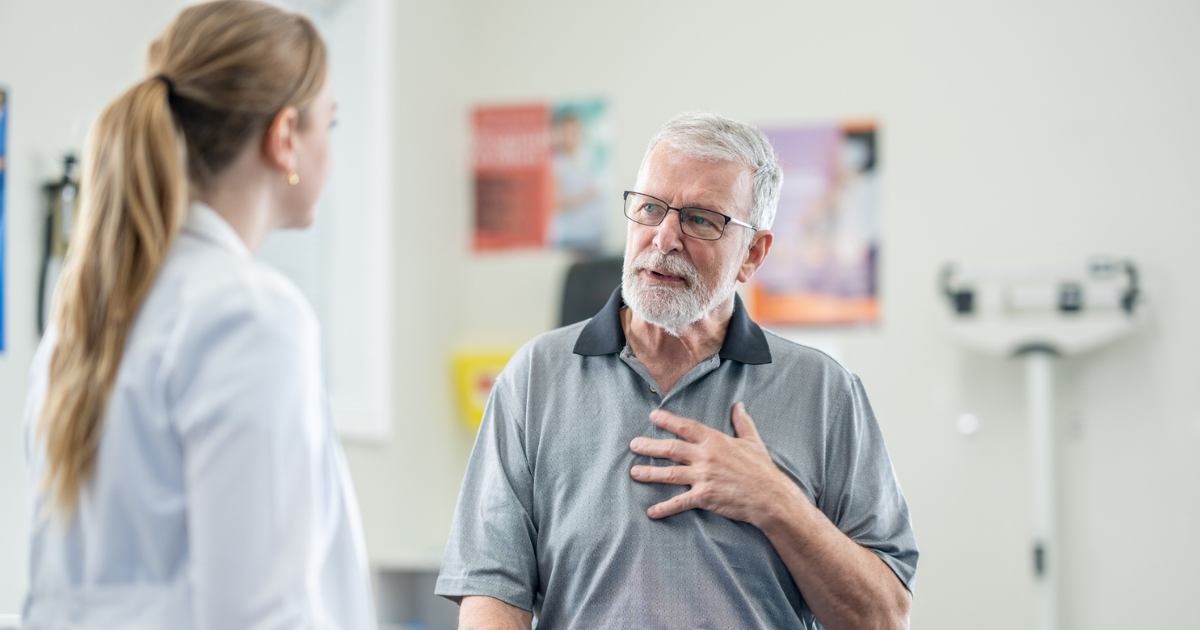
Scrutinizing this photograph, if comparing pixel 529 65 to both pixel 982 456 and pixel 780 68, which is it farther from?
pixel 982 456

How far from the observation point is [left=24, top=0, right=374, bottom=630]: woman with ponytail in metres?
0.84

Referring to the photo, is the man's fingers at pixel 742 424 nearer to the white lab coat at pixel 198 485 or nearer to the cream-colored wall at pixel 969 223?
the white lab coat at pixel 198 485

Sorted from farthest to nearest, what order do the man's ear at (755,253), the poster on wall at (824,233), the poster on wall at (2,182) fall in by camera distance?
the poster on wall at (824,233) → the poster on wall at (2,182) → the man's ear at (755,253)

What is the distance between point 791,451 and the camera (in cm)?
152

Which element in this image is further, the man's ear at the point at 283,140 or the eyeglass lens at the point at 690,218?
the eyeglass lens at the point at 690,218

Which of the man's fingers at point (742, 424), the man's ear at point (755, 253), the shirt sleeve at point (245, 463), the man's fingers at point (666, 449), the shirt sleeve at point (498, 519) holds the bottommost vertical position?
the shirt sleeve at point (498, 519)

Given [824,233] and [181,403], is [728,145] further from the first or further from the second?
[824,233]

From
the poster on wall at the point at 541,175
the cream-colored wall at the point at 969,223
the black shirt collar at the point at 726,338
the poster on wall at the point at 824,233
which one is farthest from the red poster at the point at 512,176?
the black shirt collar at the point at 726,338

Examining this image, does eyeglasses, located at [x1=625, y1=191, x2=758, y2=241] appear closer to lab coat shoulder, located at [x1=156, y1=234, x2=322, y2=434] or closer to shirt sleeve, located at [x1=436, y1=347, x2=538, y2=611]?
shirt sleeve, located at [x1=436, y1=347, x2=538, y2=611]

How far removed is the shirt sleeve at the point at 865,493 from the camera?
1475mm

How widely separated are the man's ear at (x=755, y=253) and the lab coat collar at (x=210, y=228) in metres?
0.96

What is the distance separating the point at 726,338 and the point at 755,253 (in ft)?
0.62

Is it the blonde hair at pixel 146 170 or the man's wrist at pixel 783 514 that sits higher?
the blonde hair at pixel 146 170

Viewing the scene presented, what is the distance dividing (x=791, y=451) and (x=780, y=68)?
89.3 inches
